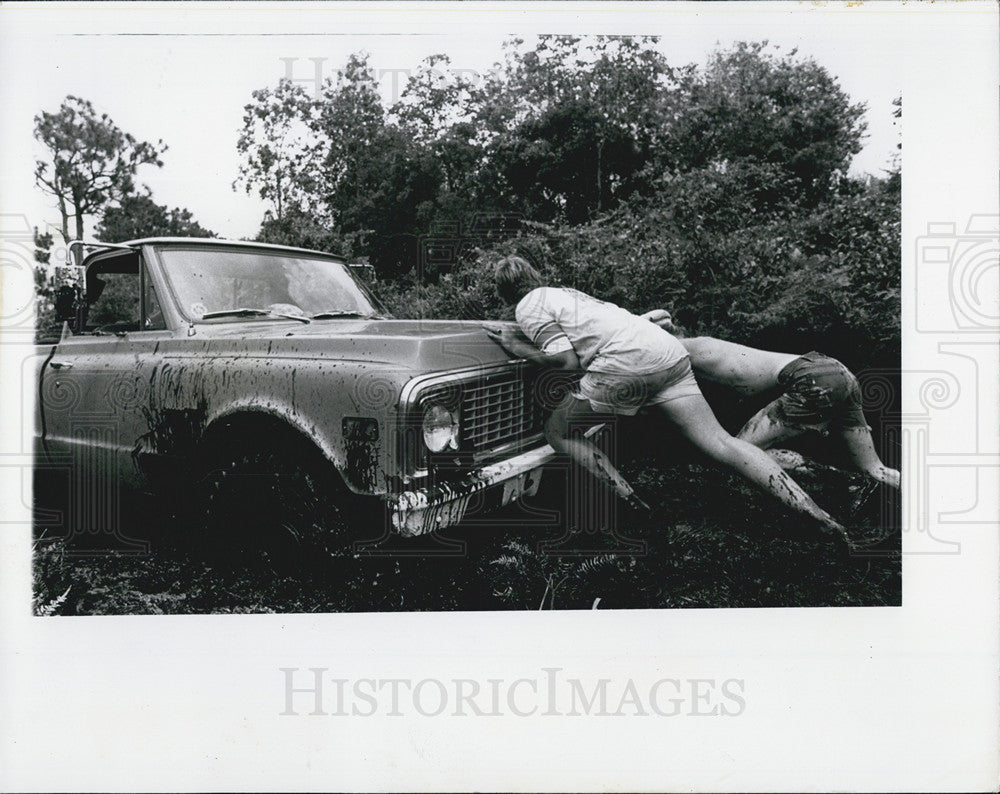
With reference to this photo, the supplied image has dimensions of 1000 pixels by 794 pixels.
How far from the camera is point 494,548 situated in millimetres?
3682

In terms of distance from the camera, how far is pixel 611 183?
3.83m

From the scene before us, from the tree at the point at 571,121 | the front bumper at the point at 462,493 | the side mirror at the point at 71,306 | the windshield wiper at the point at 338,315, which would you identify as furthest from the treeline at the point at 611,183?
the side mirror at the point at 71,306

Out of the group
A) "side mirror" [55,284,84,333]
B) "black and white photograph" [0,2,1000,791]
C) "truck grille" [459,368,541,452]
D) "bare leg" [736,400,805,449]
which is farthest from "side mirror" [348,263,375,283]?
"bare leg" [736,400,805,449]

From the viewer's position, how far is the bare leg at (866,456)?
3805mm

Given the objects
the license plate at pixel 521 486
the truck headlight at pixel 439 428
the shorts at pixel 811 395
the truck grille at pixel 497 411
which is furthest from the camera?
the shorts at pixel 811 395

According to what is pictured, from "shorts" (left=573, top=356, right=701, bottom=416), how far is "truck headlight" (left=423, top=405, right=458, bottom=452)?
634 mm

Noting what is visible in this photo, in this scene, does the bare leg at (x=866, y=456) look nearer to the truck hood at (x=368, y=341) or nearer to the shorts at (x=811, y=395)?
the shorts at (x=811, y=395)

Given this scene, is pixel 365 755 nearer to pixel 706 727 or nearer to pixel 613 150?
pixel 706 727

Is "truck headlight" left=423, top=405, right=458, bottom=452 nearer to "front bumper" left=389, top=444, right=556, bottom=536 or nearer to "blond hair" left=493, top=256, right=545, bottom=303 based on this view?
"front bumper" left=389, top=444, right=556, bottom=536

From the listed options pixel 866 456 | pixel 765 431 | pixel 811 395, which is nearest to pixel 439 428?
pixel 765 431

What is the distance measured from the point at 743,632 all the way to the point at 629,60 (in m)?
2.69

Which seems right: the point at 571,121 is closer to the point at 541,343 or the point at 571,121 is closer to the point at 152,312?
the point at 541,343

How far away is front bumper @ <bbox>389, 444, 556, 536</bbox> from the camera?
130 inches

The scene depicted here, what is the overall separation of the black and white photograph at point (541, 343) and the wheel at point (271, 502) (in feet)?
0.14
